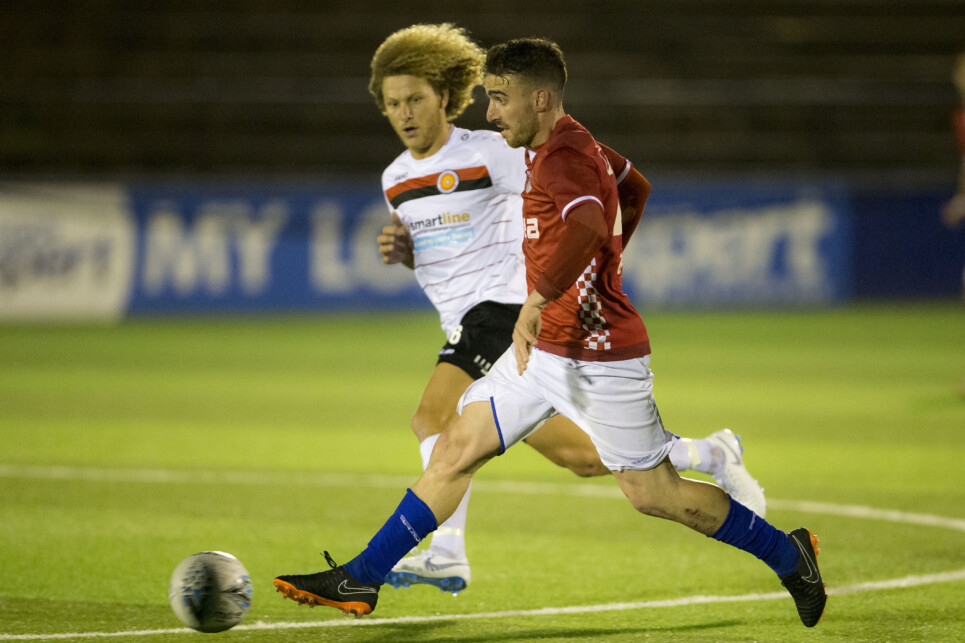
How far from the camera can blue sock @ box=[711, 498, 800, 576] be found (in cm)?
441

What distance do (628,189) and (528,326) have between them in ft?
2.61

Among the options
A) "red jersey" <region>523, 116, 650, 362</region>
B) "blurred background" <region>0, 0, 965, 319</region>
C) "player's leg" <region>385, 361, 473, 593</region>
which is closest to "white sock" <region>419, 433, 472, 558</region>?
"player's leg" <region>385, 361, 473, 593</region>

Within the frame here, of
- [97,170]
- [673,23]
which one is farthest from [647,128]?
[97,170]

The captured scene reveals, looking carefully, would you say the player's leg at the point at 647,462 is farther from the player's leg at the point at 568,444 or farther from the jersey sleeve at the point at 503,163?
the jersey sleeve at the point at 503,163

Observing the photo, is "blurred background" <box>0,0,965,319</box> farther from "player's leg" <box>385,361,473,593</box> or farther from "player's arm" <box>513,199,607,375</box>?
"player's arm" <box>513,199,607,375</box>

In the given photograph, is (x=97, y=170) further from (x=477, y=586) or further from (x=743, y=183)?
(x=477, y=586)

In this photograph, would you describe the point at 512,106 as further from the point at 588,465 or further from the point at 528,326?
the point at 588,465

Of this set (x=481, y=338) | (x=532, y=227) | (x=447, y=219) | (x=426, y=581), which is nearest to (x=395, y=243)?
(x=447, y=219)

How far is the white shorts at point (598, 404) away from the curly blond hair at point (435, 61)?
160cm

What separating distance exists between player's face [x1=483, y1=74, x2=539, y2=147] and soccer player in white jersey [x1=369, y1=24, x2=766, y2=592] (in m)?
1.01

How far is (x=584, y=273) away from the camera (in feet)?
14.1

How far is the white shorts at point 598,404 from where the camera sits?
14.0 feet

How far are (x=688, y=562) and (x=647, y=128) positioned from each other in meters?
18.6

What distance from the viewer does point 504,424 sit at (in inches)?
173
